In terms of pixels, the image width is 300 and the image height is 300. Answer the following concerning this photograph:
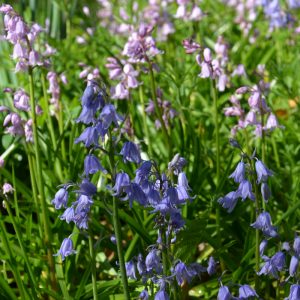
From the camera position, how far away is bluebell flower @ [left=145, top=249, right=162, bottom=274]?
2.18 m

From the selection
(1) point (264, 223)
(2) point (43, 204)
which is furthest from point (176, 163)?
(2) point (43, 204)

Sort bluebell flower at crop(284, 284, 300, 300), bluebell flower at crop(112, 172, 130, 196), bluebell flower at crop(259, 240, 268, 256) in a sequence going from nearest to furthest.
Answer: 1. bluebell flower at crop(112, 172, 130, 196)
2. bluebell flower at crop(284, 284, 300, 300)
3. bluebell flower at crop(259, 240, 268, 256)

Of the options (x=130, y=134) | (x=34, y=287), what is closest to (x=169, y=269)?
(x=34, y=287)

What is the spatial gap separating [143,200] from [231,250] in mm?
1363

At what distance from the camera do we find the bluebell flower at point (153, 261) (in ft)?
7.16

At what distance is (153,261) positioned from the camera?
7.18 ft

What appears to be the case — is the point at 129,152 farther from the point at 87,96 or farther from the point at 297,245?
the point at 297,245

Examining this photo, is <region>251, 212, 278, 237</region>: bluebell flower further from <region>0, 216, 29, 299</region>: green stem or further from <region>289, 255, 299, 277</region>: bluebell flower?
<region>0, 216, 29, 299</region>: green stem

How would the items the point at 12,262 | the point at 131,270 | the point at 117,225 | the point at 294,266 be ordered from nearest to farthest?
the point at 117,225 < the point at 294,266 < the point at 131,270 < the point at 12,262

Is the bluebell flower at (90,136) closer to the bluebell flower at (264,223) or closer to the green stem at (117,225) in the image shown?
the green stem at (117,225)

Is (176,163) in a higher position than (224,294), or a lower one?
higher

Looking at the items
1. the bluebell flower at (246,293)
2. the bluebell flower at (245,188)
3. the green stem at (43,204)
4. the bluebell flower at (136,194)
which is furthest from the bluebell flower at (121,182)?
the green stem at (43,204)

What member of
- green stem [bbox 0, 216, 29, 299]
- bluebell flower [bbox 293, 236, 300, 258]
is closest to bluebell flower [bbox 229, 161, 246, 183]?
bluebell flower [bbox 293, 236, 300, 258]

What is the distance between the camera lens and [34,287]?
2586 millimetres
